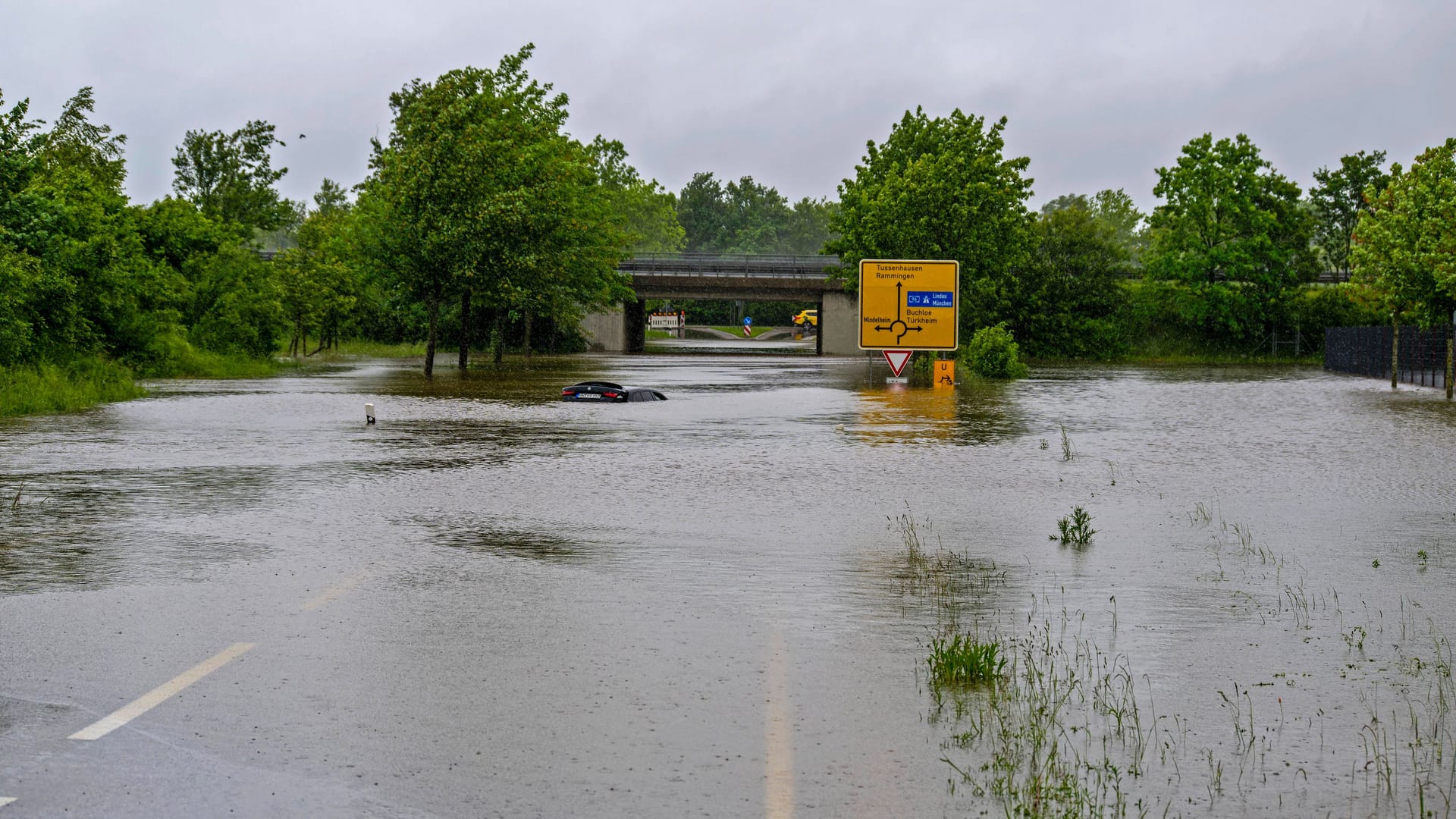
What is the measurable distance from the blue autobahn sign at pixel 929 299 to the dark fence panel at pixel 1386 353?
55.8 feet

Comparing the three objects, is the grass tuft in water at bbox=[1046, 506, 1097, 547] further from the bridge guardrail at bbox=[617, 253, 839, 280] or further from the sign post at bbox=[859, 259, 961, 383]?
the bridge guardrail at bbox=[617, 253, 839, 280]

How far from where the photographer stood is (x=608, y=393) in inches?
1545

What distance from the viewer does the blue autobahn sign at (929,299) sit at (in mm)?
55188

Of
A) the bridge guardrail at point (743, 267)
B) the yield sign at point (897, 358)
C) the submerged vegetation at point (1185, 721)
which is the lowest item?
the submerged vegetation at point (1185, 721)

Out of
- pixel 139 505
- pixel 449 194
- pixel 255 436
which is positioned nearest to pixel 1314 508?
pixel 139 505

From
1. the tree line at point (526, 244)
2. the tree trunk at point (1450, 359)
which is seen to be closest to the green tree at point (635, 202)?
the tree line at point (526, 244)

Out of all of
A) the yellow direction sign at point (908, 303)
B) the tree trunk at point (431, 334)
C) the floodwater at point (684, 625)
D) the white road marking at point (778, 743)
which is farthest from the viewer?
the tree trunk at point (431, 334)

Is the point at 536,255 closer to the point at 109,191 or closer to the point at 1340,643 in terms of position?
the point at 109,191

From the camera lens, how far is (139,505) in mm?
15945

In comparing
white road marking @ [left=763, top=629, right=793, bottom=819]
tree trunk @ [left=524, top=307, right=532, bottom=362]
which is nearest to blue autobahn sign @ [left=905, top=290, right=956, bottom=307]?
tree trunk @ [left=524, top=307, right=532, bottom=362]

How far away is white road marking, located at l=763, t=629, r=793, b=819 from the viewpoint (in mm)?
5676

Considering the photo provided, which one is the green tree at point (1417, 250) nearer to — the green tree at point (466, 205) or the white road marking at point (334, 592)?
the green tree at point (466, 205)

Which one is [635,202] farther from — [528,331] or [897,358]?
[897,358]

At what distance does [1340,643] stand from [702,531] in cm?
673
